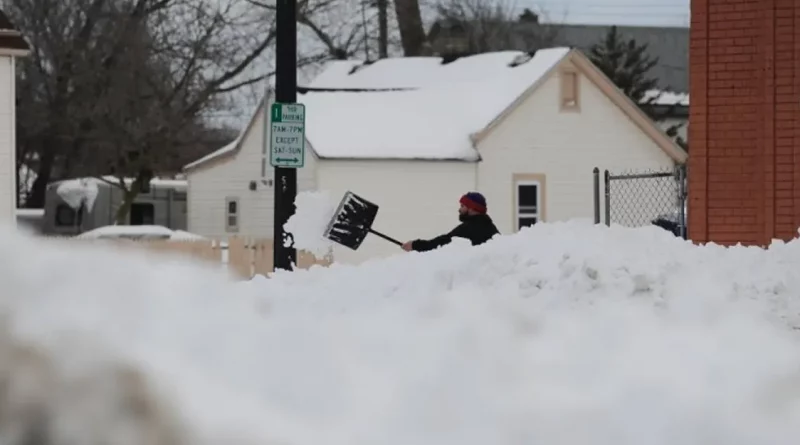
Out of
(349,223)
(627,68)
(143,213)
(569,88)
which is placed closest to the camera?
(349,223)

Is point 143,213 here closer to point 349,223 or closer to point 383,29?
point 383,29

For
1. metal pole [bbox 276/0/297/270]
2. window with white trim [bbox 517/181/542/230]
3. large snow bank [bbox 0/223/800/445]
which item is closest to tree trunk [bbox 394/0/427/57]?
window with white trim [bbox 517/181/542/230]

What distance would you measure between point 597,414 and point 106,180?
3633 centimetres

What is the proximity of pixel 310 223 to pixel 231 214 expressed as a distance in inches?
911

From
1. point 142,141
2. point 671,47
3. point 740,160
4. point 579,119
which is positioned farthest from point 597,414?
point 671,47

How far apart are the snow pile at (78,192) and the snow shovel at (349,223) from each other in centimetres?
2715

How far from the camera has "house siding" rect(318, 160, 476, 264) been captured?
29.1 meters

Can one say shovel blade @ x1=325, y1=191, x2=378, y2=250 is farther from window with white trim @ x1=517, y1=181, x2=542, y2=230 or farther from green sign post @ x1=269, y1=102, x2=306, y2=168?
window with white trim @ x1=517, y1=181, x2=542, y2=230

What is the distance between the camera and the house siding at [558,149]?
2998 cm

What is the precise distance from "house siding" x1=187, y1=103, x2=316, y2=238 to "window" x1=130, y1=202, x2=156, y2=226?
7231 millimetres

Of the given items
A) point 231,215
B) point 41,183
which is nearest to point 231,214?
point 231,215

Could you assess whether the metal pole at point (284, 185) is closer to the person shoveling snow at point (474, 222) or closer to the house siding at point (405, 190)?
the person shoveling snow at point (474, 222)

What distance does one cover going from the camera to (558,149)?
30578 mm

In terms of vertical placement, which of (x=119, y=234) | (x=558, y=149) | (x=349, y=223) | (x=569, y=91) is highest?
(x=569, y=91)
